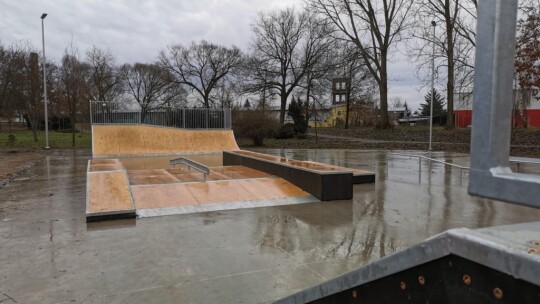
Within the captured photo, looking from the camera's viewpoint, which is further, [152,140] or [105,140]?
[152,140]

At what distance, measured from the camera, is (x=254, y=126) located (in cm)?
2936

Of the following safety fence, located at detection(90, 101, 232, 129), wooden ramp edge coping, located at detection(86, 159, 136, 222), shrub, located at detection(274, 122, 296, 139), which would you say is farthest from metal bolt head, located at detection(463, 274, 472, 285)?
shrub, located at detection(274, 122, 296, 139)

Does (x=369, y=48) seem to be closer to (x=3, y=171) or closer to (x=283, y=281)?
(x=3, y=171)

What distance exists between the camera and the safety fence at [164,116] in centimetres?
2389

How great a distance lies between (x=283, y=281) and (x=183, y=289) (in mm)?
1069

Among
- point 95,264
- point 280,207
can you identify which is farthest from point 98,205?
point 280,207

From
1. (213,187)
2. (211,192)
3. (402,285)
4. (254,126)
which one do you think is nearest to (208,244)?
(211,192)

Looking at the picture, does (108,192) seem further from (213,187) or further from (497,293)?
(497,293)

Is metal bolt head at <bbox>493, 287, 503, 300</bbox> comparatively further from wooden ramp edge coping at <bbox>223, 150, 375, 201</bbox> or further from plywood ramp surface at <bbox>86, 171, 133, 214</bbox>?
wooden ramp edge coping at <bbox>223, 150, 375, 201</bbox>

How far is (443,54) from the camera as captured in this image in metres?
30.2

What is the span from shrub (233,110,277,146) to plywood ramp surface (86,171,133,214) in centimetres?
1945

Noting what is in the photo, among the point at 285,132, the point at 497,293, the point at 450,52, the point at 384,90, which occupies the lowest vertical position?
the point at 497,293

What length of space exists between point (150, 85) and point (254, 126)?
37.8 metres

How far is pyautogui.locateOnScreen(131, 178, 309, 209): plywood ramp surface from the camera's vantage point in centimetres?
830
